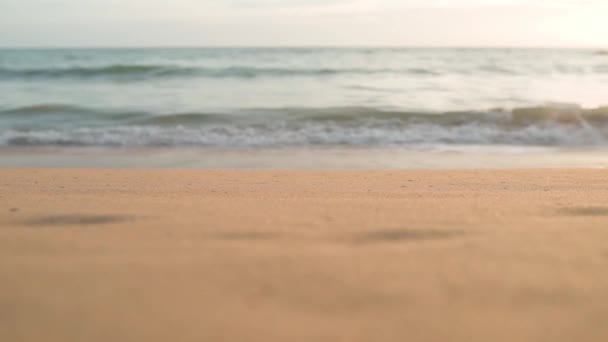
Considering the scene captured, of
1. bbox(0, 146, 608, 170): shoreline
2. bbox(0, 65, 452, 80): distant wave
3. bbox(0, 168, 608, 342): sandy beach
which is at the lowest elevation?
bbox(0, 146, 608, 170): shoreline

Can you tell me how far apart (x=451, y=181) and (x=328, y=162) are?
217cm

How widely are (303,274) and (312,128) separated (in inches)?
285

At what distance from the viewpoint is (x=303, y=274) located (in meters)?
1.19

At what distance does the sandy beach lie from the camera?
3.15ft

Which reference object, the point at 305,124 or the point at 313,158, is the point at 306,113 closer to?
the point at 305,124

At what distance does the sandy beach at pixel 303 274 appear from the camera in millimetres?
959

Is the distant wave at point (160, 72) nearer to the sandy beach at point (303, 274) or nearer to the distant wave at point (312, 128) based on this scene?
the distant wave at point (312, 128)

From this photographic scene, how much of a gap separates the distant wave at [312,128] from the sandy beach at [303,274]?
18.5ft

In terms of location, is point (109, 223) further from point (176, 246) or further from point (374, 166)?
point (374, 166)

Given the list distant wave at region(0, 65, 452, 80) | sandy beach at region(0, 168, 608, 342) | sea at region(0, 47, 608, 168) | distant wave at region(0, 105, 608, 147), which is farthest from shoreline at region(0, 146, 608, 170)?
distant wave at region(0, 65, 452, 80)

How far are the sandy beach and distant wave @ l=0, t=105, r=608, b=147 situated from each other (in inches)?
222

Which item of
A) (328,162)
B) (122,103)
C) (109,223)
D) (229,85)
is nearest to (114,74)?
(229,85)

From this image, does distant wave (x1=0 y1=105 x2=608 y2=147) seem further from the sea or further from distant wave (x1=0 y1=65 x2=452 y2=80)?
distant wave (x1=0 y1=65 x2=452 y2=80)

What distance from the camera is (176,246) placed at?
1387 millimetres
